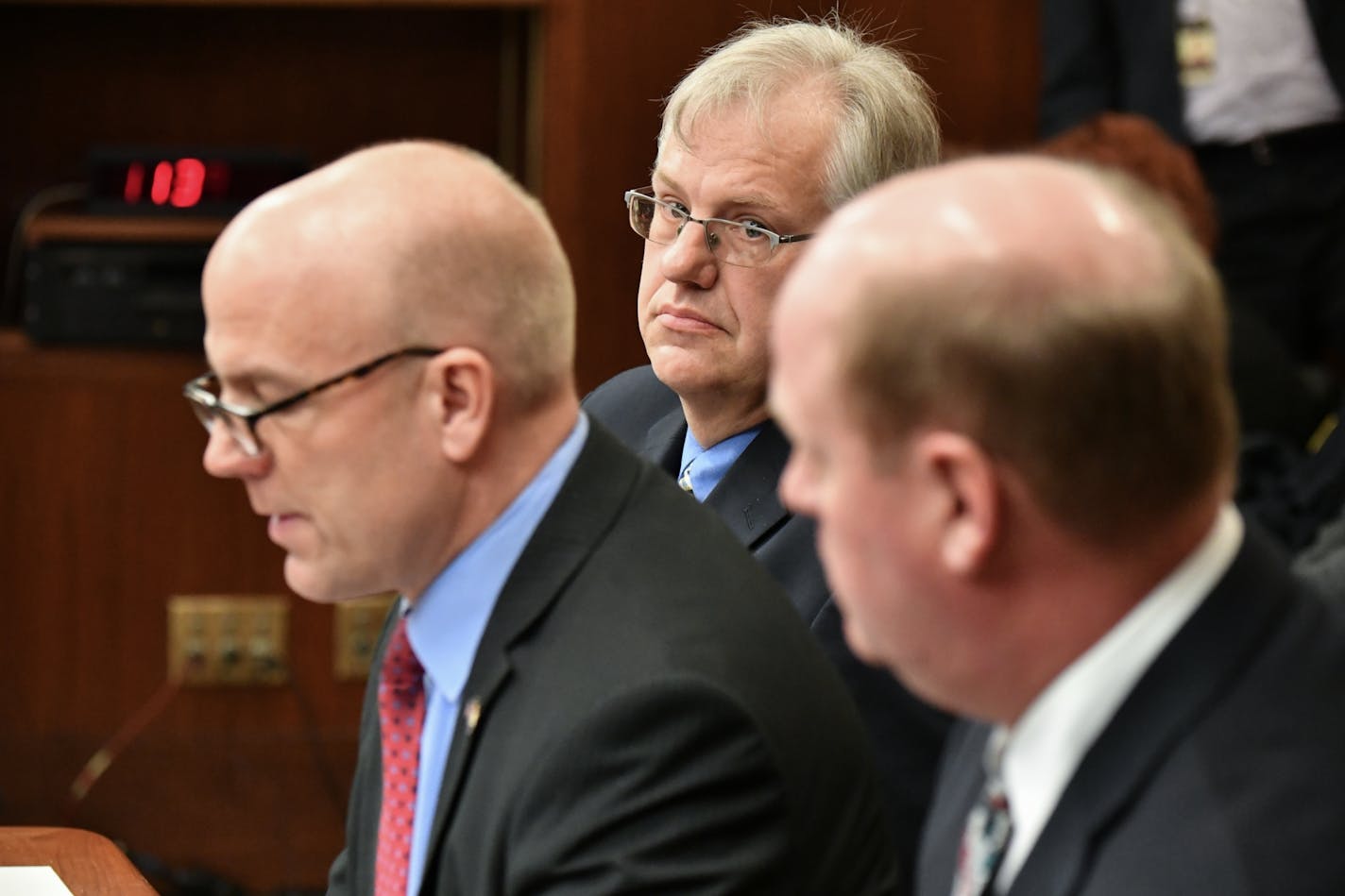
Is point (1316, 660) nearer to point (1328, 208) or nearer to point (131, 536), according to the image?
point (131, 536)

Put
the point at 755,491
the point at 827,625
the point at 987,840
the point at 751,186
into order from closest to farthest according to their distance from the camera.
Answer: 1. the point at 987,840
2. the point at 827,625
3. the point at 755,491
4. the point at 751,186

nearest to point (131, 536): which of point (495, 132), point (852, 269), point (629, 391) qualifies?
point (495, 132)

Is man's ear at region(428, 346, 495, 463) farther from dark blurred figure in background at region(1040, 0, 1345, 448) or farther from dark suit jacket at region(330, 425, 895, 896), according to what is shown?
dark blurred figure in background at region(1040, 0, 1345, 448)

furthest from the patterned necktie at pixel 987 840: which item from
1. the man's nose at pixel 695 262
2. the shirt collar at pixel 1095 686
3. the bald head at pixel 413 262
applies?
the man's nose at pixel 695 262

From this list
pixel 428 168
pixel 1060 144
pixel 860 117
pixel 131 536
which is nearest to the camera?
pixel 428 168

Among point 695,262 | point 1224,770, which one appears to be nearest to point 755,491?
point 695,262

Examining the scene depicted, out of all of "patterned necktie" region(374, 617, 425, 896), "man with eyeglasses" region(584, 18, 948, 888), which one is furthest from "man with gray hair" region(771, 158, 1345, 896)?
"man with eyeglasses" region(584, 18, 948, 888)

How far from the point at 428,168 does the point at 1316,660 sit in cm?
76

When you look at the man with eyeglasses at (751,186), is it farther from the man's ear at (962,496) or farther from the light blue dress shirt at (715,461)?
the man's ear at (962,496)

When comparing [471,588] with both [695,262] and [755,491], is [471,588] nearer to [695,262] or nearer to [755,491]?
[755,491]

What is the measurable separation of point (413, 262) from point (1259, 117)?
3100mm

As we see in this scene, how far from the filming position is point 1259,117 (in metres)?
4.14

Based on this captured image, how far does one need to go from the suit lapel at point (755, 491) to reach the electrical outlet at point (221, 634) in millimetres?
1846

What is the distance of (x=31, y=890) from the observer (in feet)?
5.29
